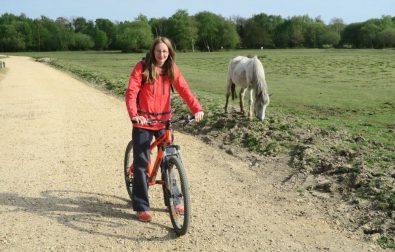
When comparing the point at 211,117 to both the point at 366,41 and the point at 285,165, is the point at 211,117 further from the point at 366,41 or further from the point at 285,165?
the point at 366,41

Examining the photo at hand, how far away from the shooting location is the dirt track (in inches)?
188

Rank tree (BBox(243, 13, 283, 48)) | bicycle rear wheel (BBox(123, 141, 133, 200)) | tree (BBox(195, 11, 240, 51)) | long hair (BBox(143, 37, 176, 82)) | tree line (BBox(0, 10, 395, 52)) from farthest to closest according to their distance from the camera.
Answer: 1. tree (BBox(243, 13, 283, 48))
2. tree (BBox(195, 11, 240, 51))
3. tree line (BBox(0, 10, 395, 52))
4. bicycle rear wheel (BBox(123, 141, 133, 200))
5. long hair (BBox(143, 37, 176, 82))

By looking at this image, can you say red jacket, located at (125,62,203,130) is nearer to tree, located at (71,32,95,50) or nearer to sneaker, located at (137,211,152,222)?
sneaker, located at (137,211,152,222)

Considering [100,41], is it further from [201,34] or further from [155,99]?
[155,99]

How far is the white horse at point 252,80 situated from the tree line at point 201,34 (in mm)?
85663

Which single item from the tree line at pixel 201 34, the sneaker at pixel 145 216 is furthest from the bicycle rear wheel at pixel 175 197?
the tree line at pixel 201 34

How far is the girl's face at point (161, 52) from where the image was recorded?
488 cm

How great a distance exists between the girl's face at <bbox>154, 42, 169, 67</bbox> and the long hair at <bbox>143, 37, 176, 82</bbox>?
0.10 ft

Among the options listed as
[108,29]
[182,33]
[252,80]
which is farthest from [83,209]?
[108,29]

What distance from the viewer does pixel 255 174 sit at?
7199 mm

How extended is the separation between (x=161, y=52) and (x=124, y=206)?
88.6 inches

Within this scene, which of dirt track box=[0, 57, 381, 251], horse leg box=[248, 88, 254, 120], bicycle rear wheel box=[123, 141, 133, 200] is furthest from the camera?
horse leg box=[248, 88, 254, 120]

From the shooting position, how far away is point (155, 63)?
4.96 m


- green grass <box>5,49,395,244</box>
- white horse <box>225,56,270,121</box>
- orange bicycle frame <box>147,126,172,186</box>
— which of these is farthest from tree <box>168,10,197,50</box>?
orange bicycle frame <box>147,126,172,186</box>
